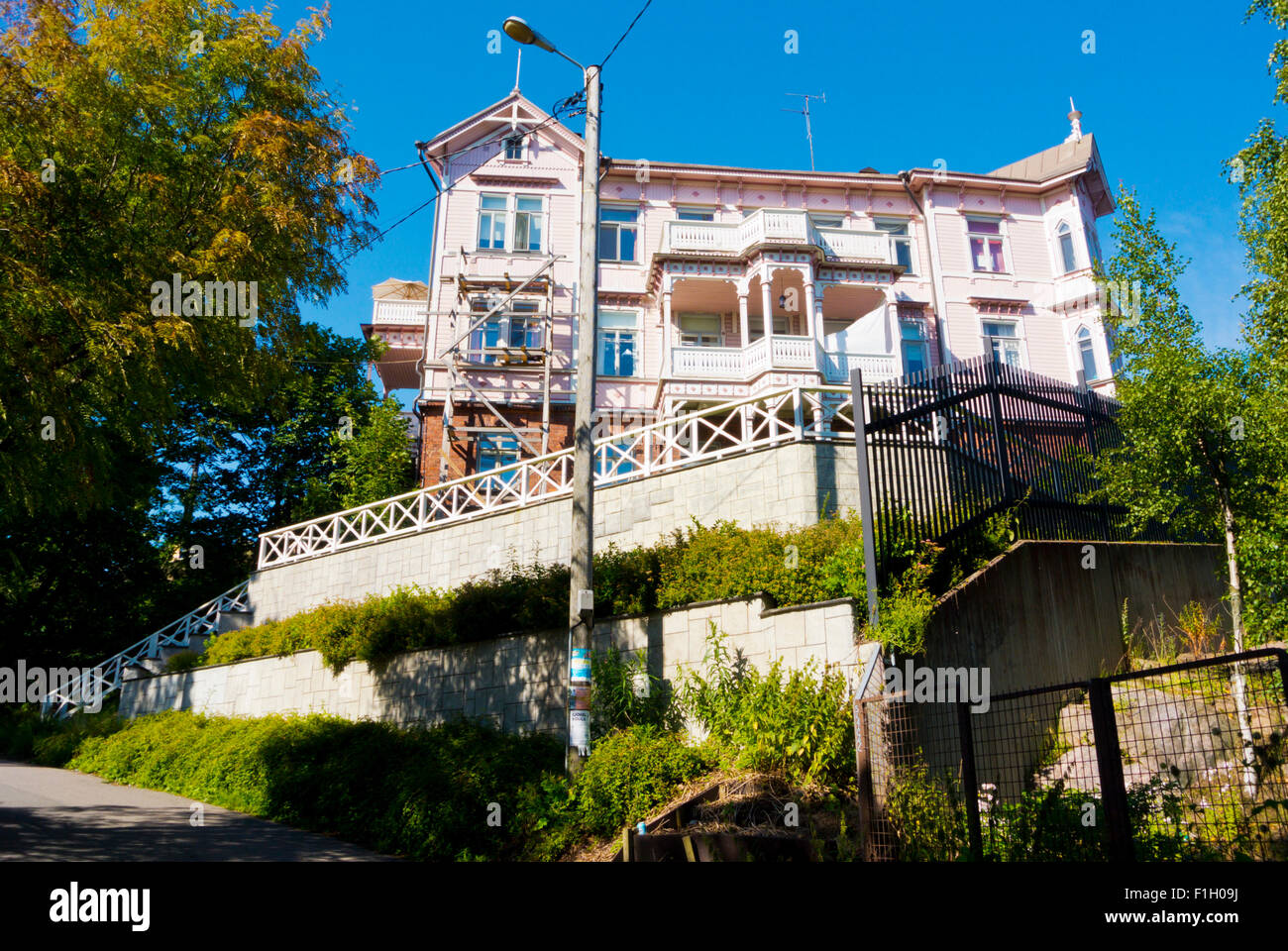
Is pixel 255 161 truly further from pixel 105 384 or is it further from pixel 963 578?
pixel 963 578

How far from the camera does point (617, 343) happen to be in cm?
2456

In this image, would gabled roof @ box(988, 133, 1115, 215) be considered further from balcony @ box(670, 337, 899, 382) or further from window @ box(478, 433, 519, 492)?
window @ box(478, 433, 519, 492)

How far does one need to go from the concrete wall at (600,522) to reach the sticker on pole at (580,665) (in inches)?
173

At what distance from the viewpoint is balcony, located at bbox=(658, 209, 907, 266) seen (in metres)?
23.4

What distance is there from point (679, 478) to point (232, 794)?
7.86 metres

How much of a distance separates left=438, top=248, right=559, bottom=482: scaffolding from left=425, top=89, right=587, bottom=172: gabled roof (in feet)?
12.0

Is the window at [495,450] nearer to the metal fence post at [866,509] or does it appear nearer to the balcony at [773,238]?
the balcony at [773,238]

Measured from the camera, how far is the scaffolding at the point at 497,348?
73.2 ft

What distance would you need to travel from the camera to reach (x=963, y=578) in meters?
9.63

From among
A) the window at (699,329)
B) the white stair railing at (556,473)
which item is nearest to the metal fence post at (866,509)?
the white stair railing at (556,473)

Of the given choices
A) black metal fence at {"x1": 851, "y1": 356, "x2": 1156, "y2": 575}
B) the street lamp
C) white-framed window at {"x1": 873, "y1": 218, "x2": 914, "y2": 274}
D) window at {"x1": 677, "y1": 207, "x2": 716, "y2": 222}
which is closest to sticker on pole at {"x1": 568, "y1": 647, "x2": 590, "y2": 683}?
the street lamp

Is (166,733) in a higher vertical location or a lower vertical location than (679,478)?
lower

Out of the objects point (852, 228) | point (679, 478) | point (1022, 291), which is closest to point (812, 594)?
point (679, 478)

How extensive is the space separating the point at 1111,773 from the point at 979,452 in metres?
6.58
